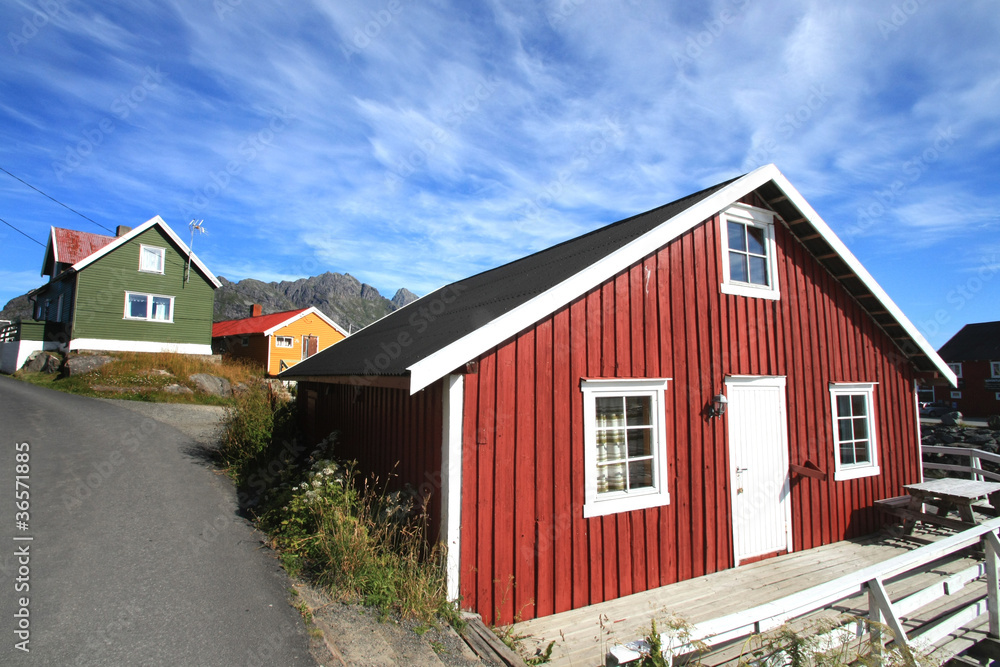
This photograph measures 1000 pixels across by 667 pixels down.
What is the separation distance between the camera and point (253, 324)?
33.7 meters

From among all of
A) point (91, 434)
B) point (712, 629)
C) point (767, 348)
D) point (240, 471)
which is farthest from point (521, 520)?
point (91, 434)

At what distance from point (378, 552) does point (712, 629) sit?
134 inches

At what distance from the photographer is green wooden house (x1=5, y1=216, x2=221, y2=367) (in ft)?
75.1

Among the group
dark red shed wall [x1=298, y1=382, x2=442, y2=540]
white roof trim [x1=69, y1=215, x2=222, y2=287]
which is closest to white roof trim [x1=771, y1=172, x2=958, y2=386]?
→ dark red shed wall [x1=298, y1=382, x2=442, y2=540]

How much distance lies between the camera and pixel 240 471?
30.5 ft

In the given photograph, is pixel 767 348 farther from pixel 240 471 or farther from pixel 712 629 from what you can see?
pixel 240 471

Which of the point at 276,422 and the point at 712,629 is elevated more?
the point at 276,422

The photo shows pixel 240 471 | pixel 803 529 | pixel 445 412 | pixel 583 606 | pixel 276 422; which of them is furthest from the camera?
pixel 276 422

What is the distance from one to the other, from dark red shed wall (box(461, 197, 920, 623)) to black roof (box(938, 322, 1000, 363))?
37712 millimetres

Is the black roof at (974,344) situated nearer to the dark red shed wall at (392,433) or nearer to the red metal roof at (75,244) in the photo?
the dark red shed wall at (392,433)

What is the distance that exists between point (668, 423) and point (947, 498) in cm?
477

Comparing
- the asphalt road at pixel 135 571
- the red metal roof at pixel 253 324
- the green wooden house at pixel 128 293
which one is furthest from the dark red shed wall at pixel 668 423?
the red metal roof at pixel 253 324

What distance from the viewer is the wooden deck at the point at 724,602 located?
4.85 m

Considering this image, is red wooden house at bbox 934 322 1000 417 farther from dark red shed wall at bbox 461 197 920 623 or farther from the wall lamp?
the wall lamp
